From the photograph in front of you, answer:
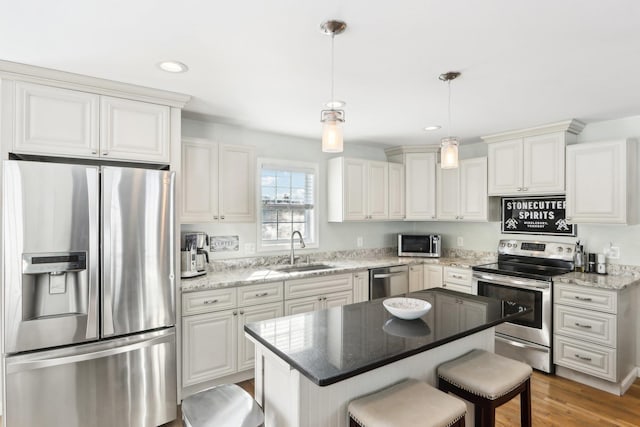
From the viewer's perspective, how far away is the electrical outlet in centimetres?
366

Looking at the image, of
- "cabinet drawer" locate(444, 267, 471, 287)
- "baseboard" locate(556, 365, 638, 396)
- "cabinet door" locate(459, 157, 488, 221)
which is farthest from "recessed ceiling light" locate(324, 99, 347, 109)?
"baseboard" locate(556, 365, 638, 396)

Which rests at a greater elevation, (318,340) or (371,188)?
(371,188)

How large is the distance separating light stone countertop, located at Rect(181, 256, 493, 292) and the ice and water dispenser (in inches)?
28.1

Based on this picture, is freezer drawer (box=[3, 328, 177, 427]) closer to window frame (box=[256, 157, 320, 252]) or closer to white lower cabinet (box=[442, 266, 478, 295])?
window frame (box=[256, 157, 320, 252])

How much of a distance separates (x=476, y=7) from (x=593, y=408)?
3.01 meters

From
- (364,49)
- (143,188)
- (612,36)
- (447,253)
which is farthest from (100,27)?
(447,253)

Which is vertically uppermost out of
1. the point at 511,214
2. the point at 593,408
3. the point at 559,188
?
the point at 559,188

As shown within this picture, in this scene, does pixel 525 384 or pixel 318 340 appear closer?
pixel 318 340

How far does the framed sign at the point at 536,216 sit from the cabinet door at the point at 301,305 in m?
2.42

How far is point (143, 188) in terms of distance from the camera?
235cm

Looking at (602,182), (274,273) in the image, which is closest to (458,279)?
(602,182)

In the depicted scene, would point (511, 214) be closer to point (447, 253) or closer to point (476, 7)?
point (447, 253)

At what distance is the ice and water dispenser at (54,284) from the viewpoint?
2039mm

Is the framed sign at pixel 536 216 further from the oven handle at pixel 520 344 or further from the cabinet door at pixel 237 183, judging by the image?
the cabinet door at pixel 237 183
